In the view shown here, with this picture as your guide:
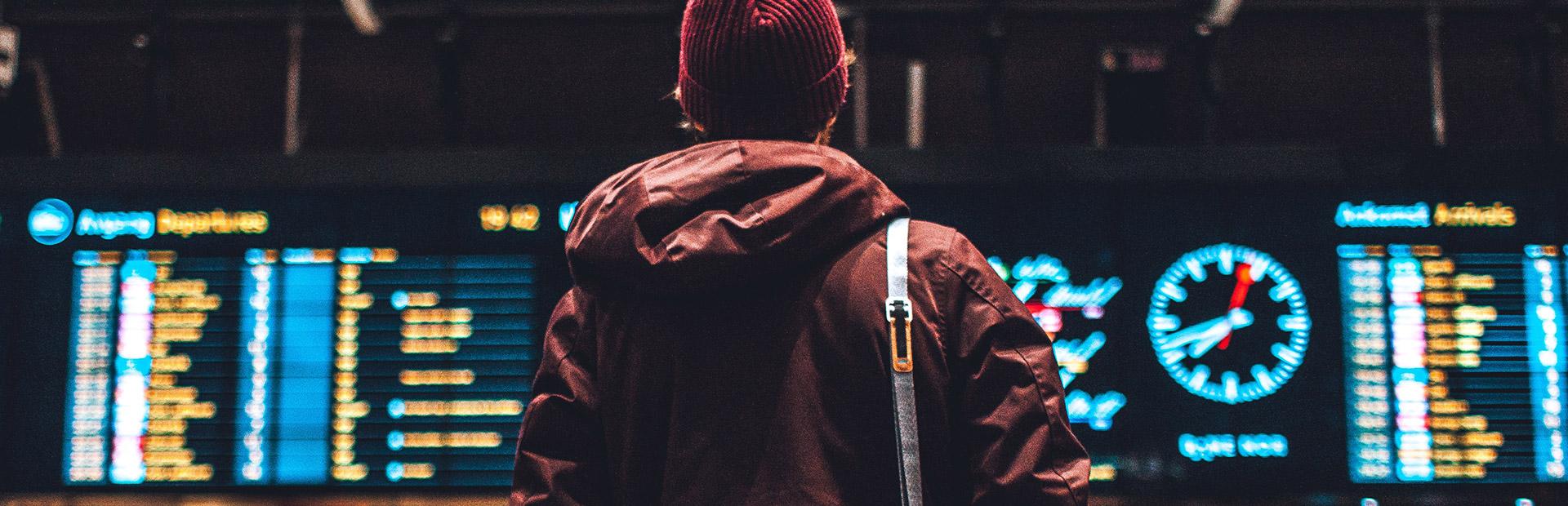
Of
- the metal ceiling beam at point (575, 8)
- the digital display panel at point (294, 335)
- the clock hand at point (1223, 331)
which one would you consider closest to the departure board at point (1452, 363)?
the clock hand at point (1223, 331)

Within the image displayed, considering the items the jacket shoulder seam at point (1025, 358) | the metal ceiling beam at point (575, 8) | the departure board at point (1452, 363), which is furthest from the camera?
the metal ceiling beam at point (575, 8)

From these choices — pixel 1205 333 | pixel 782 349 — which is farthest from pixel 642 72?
pixel 782 349

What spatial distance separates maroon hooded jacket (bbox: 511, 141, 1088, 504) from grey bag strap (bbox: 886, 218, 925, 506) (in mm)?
19

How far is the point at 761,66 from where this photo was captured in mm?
900

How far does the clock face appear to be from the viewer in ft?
8.76

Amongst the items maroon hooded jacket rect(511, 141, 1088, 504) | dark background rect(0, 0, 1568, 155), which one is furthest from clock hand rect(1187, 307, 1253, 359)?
maroon hooded jacket rect(511, 141, 1088, 504)

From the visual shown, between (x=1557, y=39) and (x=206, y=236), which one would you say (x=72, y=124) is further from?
(x=1557, y=39)

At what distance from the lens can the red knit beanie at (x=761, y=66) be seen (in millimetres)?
891

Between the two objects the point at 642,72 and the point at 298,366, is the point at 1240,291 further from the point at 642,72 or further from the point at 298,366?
the point at 298,366

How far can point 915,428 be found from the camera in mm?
872

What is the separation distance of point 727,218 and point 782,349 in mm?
129

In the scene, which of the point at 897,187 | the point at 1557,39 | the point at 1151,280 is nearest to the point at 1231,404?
the point at 1151,280

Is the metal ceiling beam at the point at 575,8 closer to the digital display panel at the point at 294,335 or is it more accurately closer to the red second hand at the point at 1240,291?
the digital display panel at the point at 294,335

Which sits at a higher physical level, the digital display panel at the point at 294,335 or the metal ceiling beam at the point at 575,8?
the metal ceiling beam at the point at 575,8
